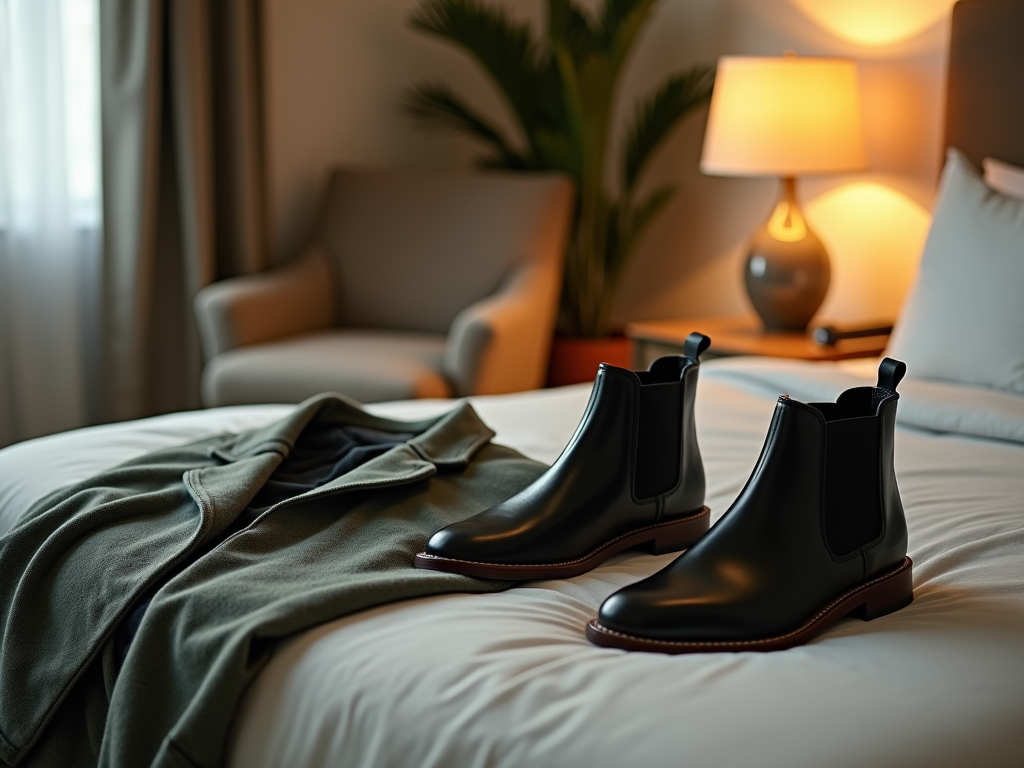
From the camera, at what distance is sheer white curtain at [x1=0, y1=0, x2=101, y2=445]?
3.56m

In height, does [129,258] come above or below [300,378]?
above

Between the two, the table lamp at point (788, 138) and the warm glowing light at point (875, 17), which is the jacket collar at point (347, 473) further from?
the warm glowing light at point (875, 17)

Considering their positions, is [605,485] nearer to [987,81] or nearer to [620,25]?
[987,81]

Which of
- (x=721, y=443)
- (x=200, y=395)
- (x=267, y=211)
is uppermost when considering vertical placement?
(x=267, y=211)

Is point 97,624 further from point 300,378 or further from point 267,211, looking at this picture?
point 267,211

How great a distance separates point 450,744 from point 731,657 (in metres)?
0.27

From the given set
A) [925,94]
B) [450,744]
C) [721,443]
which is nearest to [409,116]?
[925,94]

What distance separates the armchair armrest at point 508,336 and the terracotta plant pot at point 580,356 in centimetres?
22

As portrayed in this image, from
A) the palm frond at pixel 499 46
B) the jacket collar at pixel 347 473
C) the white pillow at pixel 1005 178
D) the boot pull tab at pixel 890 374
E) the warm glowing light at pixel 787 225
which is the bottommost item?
the jacket collar at pixel 347 473

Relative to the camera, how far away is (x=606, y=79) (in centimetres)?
390

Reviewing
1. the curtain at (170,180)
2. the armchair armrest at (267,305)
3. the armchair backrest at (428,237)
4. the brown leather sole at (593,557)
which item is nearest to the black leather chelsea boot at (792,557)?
the brown leather sole at (593,557)

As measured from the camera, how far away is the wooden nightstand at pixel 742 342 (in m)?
3.03

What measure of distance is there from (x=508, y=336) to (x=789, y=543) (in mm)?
2236

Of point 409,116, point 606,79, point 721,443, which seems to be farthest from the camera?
point 409,116
